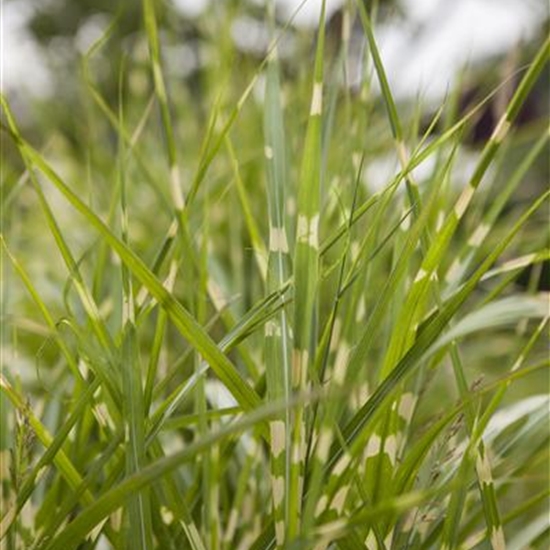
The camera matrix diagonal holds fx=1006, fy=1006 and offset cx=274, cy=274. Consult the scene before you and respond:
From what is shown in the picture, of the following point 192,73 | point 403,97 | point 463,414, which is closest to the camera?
point 463,414

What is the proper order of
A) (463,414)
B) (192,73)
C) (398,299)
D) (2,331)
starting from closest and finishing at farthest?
(463,414) → (398,299) → (2,331) → (192,73)

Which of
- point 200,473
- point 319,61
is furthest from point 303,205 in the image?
point 200,473

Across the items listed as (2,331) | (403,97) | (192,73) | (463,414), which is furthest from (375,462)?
(192,73)

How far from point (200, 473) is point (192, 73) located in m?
4.61

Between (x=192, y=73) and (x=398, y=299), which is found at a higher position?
(x=192, y=73)

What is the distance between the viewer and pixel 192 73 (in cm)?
505

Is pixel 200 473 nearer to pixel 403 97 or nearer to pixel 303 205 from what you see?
pixel 303 205

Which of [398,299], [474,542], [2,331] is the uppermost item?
[2,331]

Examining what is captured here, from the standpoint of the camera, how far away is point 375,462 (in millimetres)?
500

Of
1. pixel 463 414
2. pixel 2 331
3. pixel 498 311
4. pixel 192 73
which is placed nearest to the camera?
pixel 498 311

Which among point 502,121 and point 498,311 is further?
point 502,121

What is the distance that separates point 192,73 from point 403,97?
344 cm

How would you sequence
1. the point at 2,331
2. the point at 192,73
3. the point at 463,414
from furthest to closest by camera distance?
1. the point at 192,73
2. the point at 2,331
3. the point at 463,414

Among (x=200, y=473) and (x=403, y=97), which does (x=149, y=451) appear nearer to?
(x=200, y=473)
